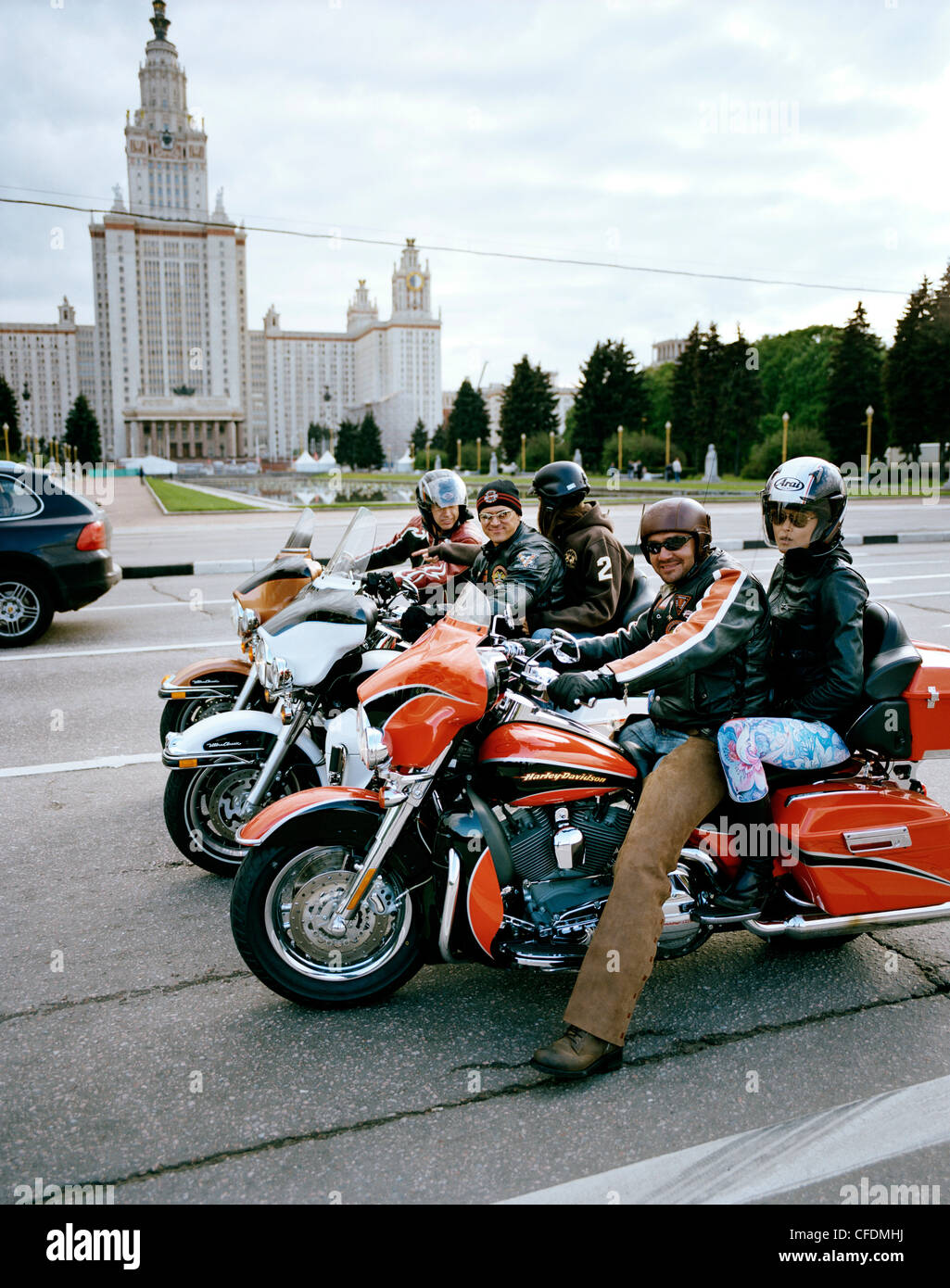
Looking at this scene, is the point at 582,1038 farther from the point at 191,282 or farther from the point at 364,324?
the point at 364,324

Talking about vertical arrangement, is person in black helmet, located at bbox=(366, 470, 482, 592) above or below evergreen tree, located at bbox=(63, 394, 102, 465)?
below

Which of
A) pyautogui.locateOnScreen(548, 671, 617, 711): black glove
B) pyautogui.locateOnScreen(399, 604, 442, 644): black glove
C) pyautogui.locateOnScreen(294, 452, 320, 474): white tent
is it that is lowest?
pyautogui.locateOnScreen(548, 671, 617, 711): black glove

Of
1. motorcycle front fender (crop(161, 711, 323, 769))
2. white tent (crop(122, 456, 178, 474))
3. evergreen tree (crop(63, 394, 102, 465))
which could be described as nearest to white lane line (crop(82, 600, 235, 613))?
motorcycle front fender (crop(161, 711, 323, 769))

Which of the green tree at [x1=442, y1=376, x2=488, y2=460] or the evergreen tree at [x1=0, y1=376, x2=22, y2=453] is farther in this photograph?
the evergreen tree at [x1=0, y1=376, x2=22, y2=453]

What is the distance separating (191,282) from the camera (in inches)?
5984

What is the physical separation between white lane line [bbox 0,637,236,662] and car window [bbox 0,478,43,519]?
1329 millimetres

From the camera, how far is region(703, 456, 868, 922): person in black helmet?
3.07 meters

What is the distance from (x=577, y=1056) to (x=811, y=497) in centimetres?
192

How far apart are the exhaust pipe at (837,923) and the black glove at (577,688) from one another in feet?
2.94

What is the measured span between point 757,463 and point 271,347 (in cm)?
15020

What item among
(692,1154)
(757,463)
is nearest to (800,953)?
(692,1154)

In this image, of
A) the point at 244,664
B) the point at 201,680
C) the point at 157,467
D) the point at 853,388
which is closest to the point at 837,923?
the point at 244,664

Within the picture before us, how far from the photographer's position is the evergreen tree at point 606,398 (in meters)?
69.4

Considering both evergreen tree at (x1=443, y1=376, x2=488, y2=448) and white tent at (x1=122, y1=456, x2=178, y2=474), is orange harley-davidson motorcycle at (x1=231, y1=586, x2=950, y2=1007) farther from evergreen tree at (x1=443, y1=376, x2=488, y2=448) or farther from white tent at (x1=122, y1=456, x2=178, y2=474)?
white tent at (x1=122, y1=456, x2=178, y2=474)
